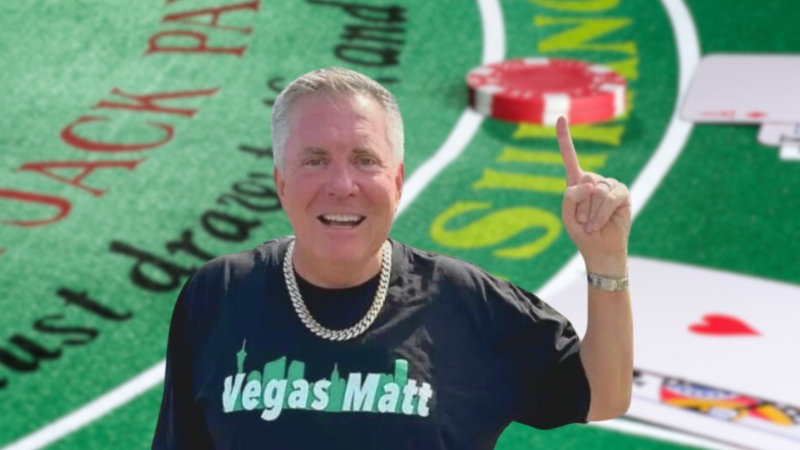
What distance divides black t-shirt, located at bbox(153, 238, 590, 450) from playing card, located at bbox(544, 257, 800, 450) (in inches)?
100

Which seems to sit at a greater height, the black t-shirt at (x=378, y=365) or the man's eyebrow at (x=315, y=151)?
the man's eyebrow at (x=315, y=151)

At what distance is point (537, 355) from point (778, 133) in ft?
16.3

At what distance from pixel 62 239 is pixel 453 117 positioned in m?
2.26

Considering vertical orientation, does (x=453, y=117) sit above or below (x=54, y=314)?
above

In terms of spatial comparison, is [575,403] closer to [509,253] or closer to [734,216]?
[509,253]

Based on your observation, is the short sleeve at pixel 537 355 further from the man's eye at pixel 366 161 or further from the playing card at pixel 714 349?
the playing card at pixel 714 349

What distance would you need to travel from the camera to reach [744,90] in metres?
7.55

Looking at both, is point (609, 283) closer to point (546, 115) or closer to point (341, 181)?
point (341, 181)

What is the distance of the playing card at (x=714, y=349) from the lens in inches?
195

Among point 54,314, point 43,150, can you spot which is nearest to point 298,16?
point 43,150

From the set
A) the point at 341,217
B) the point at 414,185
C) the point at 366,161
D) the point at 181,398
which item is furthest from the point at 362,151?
the point at 414,185

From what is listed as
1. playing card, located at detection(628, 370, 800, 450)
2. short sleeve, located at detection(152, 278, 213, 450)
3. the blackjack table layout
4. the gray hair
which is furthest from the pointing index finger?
playing card, located at detection(628, 370, 800, 450)

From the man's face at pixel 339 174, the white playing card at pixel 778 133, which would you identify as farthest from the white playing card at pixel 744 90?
the man's face at pixel 339 174

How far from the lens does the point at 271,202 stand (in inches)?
255
